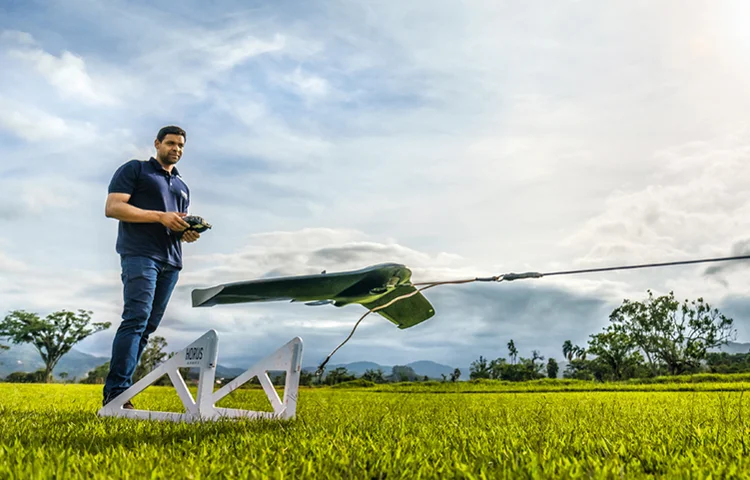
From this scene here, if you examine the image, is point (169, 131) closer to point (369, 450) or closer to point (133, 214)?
point (133, 214)

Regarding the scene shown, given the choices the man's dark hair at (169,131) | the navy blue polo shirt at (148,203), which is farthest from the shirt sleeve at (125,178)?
the man's dark hair at (169,131)

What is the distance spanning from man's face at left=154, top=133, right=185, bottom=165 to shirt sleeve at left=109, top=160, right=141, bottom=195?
0.83ft

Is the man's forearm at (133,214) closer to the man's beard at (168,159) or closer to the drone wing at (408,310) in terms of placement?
the man's beard at (168,159)

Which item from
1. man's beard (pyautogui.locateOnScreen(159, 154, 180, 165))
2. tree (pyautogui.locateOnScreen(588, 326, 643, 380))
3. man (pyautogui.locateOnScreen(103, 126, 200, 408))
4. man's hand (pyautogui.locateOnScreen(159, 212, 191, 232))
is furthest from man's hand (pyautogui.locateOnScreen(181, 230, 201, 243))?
tree (pyautogui.locateOnScreen(588, 326, 643, 380))

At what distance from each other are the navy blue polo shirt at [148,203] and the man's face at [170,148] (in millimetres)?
81

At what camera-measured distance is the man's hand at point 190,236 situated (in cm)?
475

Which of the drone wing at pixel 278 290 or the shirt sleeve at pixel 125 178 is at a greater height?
the shirt sleeve at pixel 125 178

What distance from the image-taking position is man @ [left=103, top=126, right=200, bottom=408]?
466 cm

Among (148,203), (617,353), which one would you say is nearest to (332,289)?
(148,203)

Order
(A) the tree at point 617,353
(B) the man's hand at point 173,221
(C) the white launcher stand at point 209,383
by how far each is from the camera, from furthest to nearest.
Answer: (A) the tree at point 617,353 < (B) the man's hand at point 173,221 < (C) the white launcher stand at point 209,383

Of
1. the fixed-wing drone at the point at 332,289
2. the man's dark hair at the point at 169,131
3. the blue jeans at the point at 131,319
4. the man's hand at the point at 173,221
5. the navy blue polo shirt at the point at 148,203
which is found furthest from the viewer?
the man's dark hair at the point at 169,131

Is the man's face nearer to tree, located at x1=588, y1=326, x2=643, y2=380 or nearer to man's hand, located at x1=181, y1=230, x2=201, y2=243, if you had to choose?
man's hand, located at x1=181, y1=230, x2=201, y2=243

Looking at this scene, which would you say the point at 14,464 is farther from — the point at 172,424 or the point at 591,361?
the point at 591,361

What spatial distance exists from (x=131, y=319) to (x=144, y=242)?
0.65 metres
